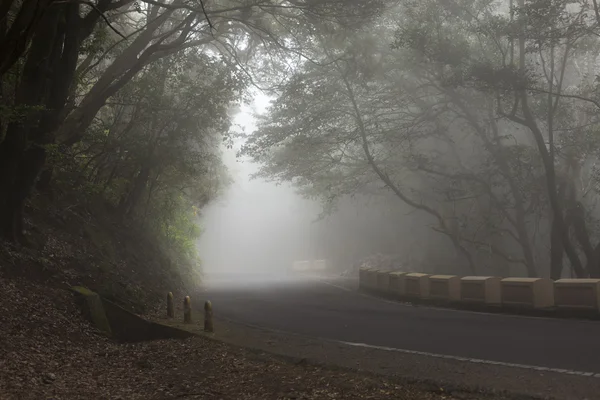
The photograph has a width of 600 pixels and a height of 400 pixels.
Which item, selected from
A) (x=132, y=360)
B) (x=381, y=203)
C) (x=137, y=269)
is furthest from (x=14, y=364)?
(x=381, y=203)

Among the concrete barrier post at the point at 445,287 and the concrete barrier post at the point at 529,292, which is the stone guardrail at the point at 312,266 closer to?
the concrete barrier post at the point at 445,287

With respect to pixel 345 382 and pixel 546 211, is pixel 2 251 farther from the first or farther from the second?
pixel 546 211

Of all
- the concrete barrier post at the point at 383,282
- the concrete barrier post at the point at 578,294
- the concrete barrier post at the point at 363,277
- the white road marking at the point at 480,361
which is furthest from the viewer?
the concrete barrier post at the point at 363,277

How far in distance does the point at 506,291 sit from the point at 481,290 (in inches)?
26.3

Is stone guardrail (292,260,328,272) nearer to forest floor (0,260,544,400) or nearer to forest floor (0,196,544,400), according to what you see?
forest floor (0,196,544,400)

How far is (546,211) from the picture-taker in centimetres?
2569

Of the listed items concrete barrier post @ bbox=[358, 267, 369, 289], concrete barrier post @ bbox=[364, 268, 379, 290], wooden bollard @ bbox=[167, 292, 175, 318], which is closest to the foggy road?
wooden bollard @ bbox=[167, 292, 175, 318]

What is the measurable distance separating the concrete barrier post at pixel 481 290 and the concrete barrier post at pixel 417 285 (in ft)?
4.99

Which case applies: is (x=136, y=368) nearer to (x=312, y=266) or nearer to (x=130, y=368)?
(x=130, y=368)

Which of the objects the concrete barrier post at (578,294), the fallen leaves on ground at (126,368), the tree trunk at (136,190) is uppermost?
the tree trunk at (136,190)

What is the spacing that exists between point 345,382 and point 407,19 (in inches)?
740

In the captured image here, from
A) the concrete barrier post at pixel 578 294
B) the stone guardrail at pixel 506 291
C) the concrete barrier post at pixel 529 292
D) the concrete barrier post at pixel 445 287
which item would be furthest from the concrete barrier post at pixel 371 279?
the concrete barrier post at pixel 578 294

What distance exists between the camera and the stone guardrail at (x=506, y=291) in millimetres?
11938

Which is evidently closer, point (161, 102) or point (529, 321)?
point (529, 321)
